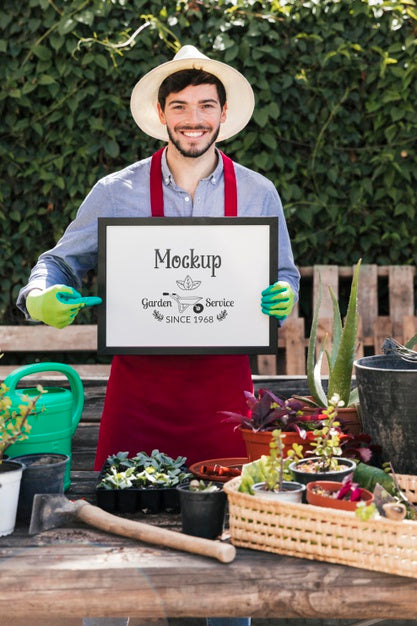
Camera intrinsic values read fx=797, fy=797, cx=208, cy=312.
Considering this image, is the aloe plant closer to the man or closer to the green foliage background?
the man

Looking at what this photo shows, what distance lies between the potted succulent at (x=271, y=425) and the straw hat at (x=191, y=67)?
1201 mm

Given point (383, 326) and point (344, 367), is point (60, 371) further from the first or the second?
point (383, 326)

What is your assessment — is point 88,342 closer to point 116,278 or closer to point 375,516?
point 116,278

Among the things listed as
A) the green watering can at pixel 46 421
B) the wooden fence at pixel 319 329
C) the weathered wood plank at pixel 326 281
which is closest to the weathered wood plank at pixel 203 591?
the green watering can at pixel 46 421

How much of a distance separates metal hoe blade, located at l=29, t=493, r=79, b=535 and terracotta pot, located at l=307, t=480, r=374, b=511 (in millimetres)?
496

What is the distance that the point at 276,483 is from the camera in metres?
1.55

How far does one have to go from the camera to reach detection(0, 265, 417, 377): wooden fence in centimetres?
423

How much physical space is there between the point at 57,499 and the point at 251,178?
4.65 feet

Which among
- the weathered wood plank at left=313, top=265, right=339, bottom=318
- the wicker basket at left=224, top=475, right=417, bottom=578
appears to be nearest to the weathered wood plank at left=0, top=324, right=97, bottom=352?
the weathered wood plank at left=313, top=265, right=339, bottom=318

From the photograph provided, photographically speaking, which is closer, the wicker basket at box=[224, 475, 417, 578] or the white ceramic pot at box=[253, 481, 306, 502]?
the wicker basket at box=[224, 475, 417, 578]

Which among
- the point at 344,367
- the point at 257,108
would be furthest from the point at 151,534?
the point at 257,108

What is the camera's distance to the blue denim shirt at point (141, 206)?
260 cm

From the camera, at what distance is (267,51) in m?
4.37

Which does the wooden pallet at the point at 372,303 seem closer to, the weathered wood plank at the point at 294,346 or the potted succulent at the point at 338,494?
the weathered wood plank at the point at 294,346
